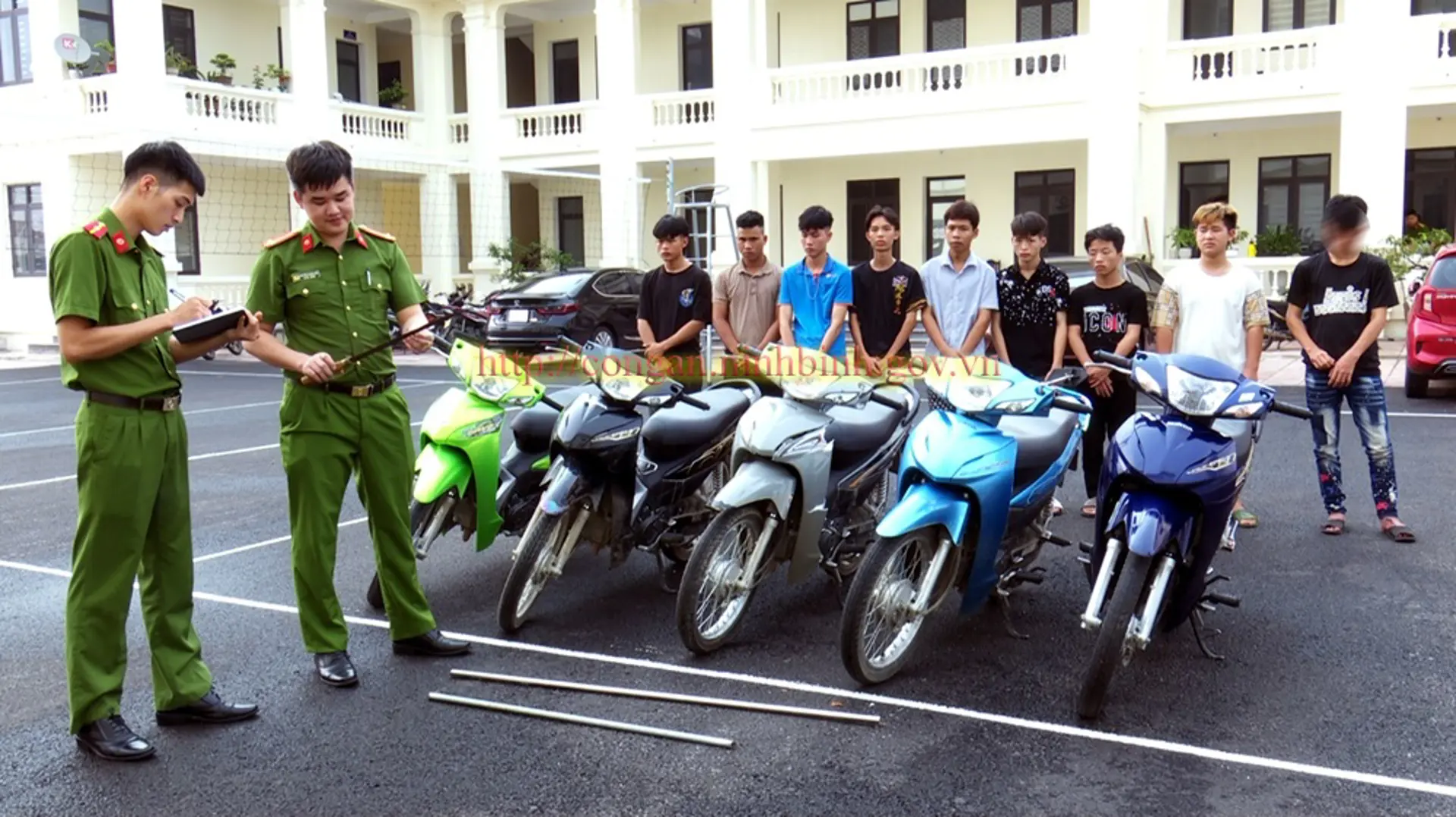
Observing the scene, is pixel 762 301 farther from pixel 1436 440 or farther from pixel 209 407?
pixel 209 407

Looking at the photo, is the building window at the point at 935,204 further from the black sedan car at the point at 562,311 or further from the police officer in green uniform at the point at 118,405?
the police officer in green uniform at the point at 118,405

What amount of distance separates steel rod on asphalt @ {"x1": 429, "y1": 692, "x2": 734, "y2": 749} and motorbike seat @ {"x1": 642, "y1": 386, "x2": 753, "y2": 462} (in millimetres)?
1449

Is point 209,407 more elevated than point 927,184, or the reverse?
point 927,184

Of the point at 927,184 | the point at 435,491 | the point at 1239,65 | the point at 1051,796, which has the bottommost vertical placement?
the point at 1051,796

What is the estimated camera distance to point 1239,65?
1933 cm

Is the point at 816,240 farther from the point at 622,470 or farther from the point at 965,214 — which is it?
the point at 622,470

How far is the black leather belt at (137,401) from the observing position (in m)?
3.72

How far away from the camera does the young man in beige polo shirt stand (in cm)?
677

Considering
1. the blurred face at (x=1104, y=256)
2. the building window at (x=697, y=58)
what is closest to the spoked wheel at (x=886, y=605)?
the blurred face at (x=1104, y=256)

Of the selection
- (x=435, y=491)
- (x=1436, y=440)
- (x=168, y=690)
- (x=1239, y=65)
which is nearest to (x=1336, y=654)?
(x=435, y=491)

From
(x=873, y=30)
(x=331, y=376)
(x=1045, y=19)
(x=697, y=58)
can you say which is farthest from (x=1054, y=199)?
(x=331, y=376)

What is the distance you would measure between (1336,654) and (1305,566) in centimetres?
134

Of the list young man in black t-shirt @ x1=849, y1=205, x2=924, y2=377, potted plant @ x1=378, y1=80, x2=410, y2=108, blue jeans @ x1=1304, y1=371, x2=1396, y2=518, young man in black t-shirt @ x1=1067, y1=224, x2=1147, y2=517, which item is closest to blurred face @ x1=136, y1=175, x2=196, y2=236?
young man in black t-shirt @ x1=849, y1=205, x2=924, y2=377

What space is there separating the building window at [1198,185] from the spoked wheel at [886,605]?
19358 millimetres
